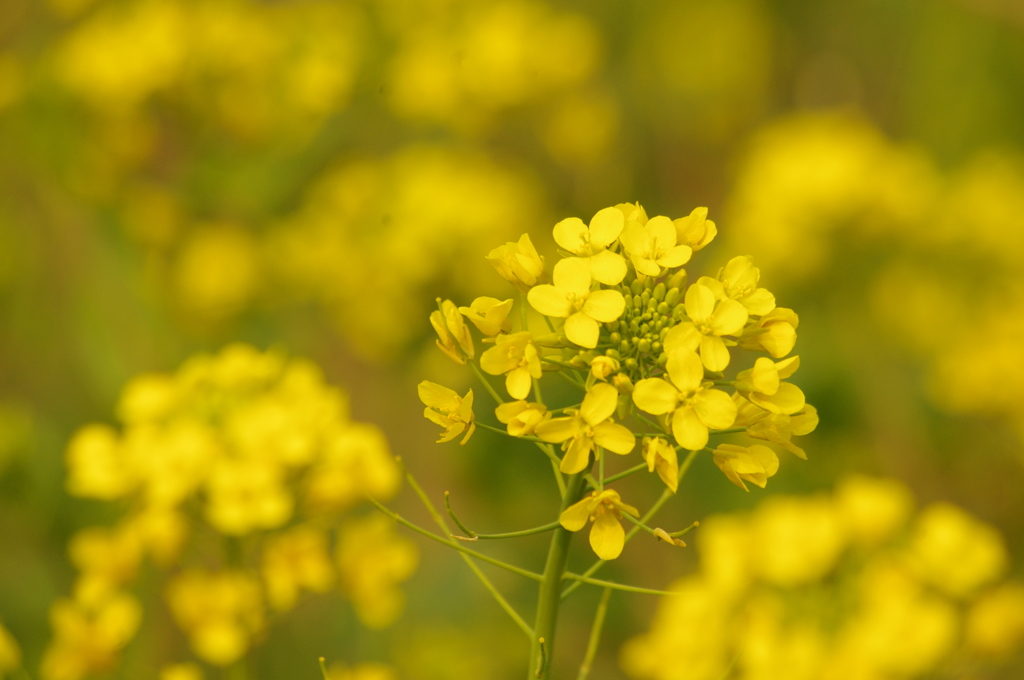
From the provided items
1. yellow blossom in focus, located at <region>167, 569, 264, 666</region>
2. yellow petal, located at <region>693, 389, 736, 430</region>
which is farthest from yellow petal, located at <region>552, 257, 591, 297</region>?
yellow blossom in focus, located at <region>167, 569, 264, 666</region>

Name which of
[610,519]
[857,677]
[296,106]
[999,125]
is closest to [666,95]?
[999,125]

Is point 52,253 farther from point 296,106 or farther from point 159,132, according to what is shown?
point 296,106

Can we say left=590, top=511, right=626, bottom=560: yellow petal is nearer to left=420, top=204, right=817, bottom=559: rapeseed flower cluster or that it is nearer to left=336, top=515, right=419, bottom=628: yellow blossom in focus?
left=420, top=204, right=817, bottom=559: rapeseed flower cluster

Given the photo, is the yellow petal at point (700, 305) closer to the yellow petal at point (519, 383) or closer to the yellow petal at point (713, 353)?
the yellow petal at point (713, 353)

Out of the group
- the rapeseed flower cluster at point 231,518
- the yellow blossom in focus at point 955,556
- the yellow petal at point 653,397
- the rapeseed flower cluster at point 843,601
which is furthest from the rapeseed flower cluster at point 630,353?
the yellow blossom in focus at point 955,556

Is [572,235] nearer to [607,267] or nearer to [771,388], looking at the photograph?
[607,267]

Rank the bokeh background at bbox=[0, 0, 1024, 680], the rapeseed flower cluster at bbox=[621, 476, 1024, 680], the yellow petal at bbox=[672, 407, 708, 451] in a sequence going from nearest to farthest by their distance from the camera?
1. the yellow petal at bbox=[672, 407, 708, 451]
2. the rapeseed flower cluster at bbox=[621, 476, 1024, 680]
3. the bokeh background at bbox=[0, 0, 1024, 680]
